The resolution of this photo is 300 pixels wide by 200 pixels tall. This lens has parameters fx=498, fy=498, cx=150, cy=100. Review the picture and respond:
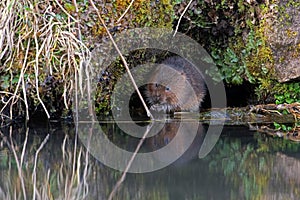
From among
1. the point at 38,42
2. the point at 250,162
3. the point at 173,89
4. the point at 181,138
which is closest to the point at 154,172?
the point at 250,162

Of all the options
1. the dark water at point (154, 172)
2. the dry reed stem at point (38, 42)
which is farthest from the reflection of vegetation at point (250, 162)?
the dry reed stem at point (38, 42)

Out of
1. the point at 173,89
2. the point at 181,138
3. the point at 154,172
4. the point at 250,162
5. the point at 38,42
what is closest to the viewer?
the point at 154,172

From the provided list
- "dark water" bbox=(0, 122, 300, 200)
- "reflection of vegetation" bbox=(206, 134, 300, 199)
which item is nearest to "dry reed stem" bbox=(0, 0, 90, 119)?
"dark water" bbox=(0, 122, 300, 200)

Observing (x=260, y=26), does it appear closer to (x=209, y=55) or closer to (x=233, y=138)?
(x=209, y=55)

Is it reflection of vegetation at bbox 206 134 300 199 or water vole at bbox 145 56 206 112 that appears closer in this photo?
reflection of vegetation at bbox 206 134 300 199

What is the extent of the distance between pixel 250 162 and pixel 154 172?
409 millimetres

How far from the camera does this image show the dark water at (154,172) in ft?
5.10

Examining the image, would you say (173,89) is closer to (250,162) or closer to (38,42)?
(38,42)

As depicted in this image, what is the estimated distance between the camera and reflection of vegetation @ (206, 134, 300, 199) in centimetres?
161

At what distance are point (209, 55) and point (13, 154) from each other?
5.83ft

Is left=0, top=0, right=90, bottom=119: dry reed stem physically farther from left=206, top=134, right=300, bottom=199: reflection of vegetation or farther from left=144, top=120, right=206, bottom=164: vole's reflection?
left=206, top=134, right=300, bottom=199: reflection of vegetation

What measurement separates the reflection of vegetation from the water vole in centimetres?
88

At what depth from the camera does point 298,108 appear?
10.7ft

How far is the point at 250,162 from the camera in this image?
6.47 ft
